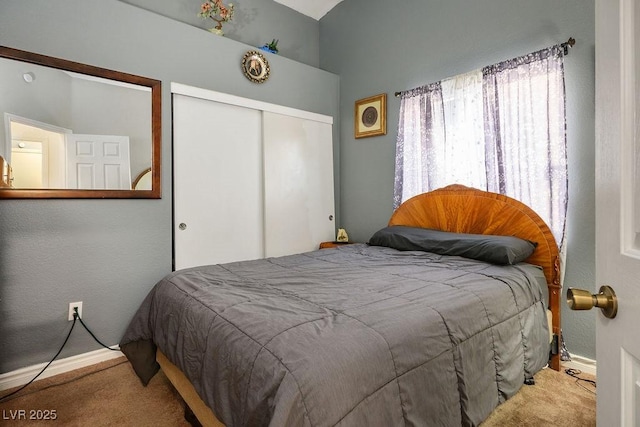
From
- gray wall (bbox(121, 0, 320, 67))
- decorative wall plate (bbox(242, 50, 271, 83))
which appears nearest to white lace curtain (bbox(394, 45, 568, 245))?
decorative wall plate (bbox(242, 50, 271, 83))

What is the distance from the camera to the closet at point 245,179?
271cm

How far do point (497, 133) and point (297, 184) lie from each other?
1.88 m

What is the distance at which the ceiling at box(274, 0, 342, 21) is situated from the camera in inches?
147

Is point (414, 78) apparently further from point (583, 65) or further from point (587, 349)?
point (587, 349)

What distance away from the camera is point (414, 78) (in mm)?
3074

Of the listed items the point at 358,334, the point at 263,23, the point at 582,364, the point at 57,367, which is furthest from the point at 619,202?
the point at 263,23

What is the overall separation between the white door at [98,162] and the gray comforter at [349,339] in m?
0.95

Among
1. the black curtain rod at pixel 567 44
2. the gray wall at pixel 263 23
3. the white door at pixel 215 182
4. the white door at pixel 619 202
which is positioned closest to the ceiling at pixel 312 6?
the gray wall at pixel 263 23

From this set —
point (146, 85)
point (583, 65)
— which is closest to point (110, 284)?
point (146, 85)

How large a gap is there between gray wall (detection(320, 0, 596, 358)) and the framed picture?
67 mm

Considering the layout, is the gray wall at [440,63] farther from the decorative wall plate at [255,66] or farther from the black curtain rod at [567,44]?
the decorative wall plate at [255,66]

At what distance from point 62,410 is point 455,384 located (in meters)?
2.00

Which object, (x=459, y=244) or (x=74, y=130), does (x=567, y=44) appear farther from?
(x=74, y=130)

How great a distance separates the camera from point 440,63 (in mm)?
2881
